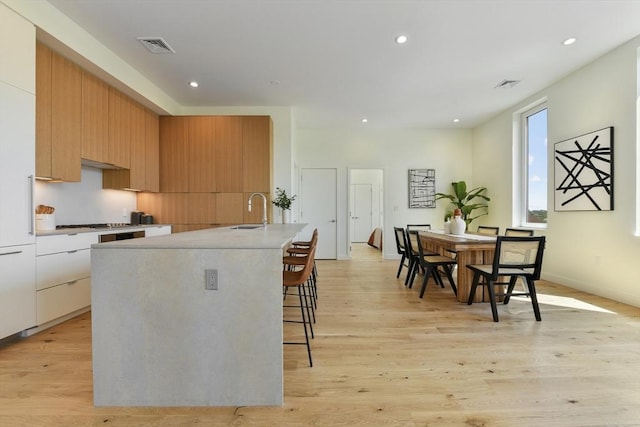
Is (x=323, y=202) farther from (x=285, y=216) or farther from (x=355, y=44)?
(x=355, y=44)

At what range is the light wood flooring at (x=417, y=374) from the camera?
151 cm

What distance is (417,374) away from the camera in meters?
1.89

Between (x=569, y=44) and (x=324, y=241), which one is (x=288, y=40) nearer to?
(x=569, y=44)

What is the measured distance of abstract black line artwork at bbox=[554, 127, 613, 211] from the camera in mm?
3514

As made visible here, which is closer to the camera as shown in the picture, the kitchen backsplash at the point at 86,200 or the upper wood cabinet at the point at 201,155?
the kitchen backsplash at the point at 86,200

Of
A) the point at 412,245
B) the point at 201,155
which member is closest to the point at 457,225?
the point at 412,245

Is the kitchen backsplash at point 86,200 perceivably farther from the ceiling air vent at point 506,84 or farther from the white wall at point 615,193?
the white wall at point 615,193

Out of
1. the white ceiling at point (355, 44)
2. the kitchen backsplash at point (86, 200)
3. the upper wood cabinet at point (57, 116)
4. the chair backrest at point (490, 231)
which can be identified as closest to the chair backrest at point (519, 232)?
the chair backrest at point (490, 231)

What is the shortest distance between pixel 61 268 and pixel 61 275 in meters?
0.06

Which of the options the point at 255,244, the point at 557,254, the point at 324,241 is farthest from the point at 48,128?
the point at 557,254

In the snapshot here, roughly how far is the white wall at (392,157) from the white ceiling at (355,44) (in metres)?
1.76

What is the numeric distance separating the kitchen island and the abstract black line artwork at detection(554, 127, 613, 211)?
4.11m

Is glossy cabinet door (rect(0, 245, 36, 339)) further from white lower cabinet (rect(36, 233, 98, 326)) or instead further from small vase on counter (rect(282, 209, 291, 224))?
small vase on counter (rect(282, 209, 291, 224))

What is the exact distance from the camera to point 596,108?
12.1 ft
